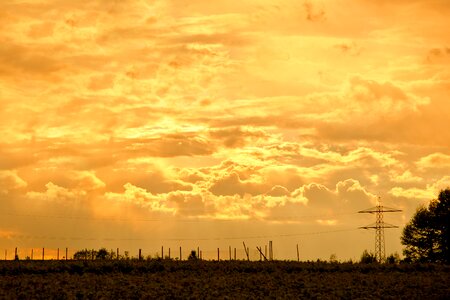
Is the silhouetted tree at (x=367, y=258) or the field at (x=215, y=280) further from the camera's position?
the silhouetted tree at (x=367, y=258)

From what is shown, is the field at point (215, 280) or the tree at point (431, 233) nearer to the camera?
the field at point (215, 280)

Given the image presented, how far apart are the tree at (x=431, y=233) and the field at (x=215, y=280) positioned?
53018 millimetres

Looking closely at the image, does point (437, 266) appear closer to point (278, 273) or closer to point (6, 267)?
point (278, 273)

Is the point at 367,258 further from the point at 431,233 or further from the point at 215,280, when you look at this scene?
the point at 215,280

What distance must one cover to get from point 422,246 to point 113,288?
97.8m

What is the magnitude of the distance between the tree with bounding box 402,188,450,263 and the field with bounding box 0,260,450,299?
53.0 metres

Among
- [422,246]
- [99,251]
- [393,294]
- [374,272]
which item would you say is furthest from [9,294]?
[422,246]

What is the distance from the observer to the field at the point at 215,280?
173 feet

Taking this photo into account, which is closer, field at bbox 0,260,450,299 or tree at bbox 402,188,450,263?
field at bbox 0,260,450,299

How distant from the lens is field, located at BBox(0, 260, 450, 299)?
52875mm

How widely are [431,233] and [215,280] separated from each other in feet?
286

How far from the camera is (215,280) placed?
63.2m

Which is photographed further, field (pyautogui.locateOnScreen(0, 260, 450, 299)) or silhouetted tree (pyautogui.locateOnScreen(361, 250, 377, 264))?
silhouetted tree (pyautogui.locateOnScreen(361, 250, 377, 264))

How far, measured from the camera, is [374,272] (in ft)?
266
